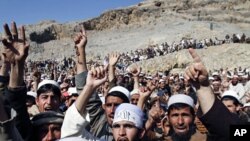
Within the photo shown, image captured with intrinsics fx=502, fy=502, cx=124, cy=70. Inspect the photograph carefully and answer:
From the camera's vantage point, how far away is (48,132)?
3961mm

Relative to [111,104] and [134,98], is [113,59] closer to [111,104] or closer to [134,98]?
[134,98]

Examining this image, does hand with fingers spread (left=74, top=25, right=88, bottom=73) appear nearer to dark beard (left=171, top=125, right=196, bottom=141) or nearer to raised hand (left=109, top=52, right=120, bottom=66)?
raised hand (left=109, top=52, right=120, bottom=66)

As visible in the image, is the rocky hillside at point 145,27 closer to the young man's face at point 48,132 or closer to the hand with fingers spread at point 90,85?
the hand with fingers spread at point 90,85

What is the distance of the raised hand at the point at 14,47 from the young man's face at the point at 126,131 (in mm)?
945

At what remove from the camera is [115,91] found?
5.38 m

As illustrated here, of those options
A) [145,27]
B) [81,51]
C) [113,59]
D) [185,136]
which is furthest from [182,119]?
[145,27]

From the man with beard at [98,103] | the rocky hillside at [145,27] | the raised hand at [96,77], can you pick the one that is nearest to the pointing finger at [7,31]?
the raised hand at [96,77]

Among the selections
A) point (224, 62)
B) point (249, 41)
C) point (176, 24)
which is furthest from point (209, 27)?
point (224, 62)

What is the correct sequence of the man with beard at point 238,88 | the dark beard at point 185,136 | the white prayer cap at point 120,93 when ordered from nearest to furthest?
the dark beard at point 185,136 < the white prayer cap at point 120,93 < the man with beard at point 238,88

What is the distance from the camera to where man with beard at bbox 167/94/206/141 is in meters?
4.39

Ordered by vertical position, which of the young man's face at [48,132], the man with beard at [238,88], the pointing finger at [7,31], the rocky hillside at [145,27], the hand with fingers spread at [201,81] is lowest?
the young man's face at [48,132]

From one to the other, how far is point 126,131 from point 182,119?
0.61 metres

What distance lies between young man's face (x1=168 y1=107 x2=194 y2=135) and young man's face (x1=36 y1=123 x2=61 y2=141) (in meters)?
1.08

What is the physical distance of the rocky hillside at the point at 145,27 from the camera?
52.4 metres
